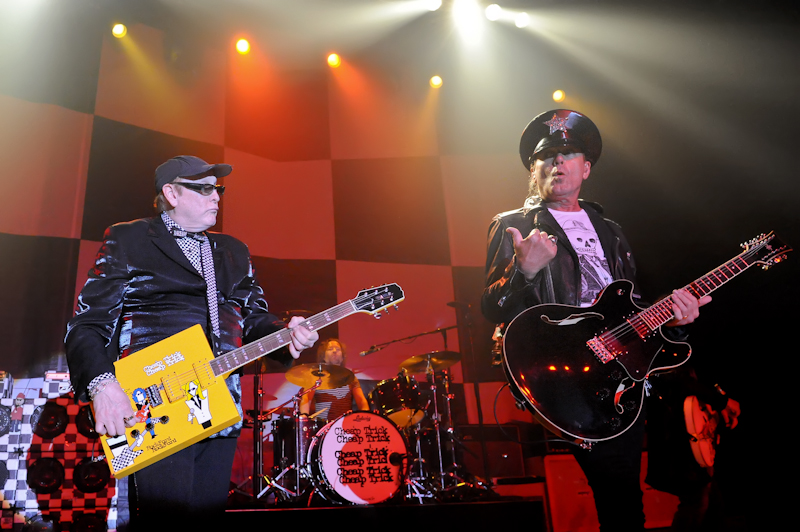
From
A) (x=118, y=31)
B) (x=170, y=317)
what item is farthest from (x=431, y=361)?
(x=118, y=31)

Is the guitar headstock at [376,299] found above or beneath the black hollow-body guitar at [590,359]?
above

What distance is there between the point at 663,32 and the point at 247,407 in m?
5.00

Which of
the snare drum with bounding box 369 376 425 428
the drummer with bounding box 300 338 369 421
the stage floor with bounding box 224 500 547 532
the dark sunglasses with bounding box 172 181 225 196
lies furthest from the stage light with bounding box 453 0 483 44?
the stage floor with bounding box 224 500 547 532

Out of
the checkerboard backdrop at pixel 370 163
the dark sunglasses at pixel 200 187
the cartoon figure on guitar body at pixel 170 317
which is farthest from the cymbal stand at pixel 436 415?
the dark sunglasses at pixel 200 187

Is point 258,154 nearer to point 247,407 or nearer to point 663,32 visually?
point 247,407

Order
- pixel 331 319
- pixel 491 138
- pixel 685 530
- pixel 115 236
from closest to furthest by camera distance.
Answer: pixel 115 236 → pixel 331 319 → pixel 685 530 → pixel 491 138

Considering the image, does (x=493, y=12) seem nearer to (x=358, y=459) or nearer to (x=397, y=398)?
(x=397, y=398)

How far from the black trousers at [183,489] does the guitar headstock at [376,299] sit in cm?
97

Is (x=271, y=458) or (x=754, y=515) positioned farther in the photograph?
(x=271, y=458)

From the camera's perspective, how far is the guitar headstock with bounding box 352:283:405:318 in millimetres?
2994

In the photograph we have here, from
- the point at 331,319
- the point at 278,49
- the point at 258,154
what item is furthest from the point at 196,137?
the point at 331,319

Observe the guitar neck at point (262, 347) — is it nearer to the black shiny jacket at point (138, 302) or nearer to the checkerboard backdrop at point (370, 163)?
the black shiny jacket at point (138, 302)

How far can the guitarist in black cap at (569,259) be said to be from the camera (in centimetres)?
263

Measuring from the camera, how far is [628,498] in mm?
2594
